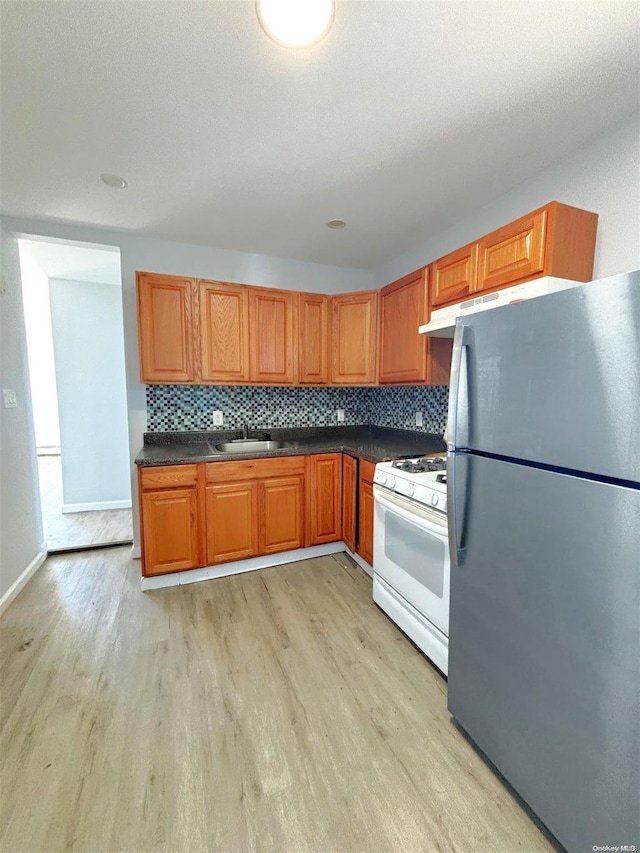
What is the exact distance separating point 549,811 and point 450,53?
8.19 ft

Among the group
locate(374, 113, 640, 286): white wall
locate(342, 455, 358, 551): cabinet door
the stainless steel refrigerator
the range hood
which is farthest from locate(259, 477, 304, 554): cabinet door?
locate(374, 113, 640, 286): white wall

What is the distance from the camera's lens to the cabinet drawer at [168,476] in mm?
2326

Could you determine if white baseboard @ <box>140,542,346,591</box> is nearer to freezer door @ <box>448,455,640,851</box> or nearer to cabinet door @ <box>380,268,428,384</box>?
cabinet door @ <box>380,268,428,384</box>

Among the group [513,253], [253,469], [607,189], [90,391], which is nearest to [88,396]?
[90,391]

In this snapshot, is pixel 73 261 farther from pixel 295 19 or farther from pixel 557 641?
pixel 557 641

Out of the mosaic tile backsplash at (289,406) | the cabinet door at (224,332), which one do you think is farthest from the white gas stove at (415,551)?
the cabinet door at (224,332)

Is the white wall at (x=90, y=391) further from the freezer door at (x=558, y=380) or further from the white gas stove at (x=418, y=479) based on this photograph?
the freezer door at (x=558, y=380)

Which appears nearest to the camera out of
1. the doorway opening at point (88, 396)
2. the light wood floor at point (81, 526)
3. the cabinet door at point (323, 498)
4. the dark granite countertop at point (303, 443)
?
the dark granite countertop at point (303, 443)

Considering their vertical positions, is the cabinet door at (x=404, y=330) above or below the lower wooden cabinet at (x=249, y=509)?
above

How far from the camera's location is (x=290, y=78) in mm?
1334

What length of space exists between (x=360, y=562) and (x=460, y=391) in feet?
6.26

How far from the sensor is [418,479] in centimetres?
179

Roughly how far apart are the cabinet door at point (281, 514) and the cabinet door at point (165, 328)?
1080 millimetres

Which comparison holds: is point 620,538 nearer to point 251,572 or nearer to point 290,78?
point 290,78
